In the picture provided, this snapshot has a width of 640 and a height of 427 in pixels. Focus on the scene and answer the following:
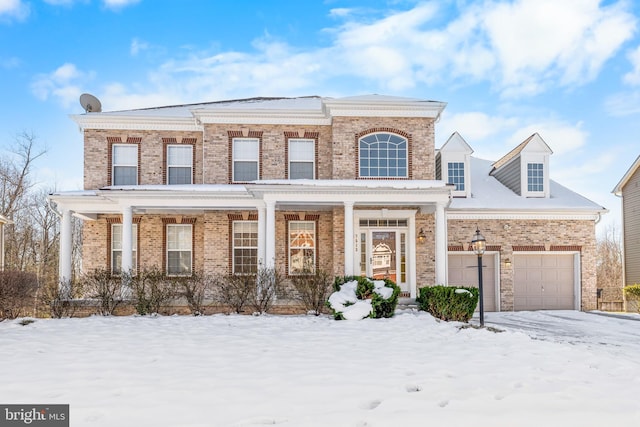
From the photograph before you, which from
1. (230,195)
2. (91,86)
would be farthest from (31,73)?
(230,195)

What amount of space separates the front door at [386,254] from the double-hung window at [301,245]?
1.62 m

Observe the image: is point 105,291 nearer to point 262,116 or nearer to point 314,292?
point 314,292

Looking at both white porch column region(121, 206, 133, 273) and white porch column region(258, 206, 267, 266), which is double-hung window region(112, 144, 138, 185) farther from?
white porch column region(258, 206, 267, 266)

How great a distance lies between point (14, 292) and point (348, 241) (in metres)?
7.76

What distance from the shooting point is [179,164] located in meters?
14.9

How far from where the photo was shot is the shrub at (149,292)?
1096cm

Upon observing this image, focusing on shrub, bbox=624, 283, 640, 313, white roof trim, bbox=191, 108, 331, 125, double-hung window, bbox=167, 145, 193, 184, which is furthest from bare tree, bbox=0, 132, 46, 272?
shrub, bbox=624, 283, 640, 313

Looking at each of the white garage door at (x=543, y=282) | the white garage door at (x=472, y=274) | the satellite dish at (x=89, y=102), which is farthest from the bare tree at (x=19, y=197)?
the white garage door at (x=543, y=282)

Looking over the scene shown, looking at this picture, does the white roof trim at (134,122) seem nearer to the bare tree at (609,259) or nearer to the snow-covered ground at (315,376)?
the snow-covered ground at (315,376)

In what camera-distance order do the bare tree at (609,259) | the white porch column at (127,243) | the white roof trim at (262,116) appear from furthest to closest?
the bare tree at (609,259) < the white roof trim at (262,116) < the white porch column at (127,243)

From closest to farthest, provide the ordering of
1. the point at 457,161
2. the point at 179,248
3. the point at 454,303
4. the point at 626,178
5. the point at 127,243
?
the point at 454,303
the point at 127,243
the point at 179,248
the point at 457,161
the point at 626,178

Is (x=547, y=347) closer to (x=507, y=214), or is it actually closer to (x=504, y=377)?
(x=504, y=377)

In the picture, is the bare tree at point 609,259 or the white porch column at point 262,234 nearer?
the white porch column at point 262,234

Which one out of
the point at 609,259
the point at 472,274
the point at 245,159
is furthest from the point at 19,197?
the point at 609,259
